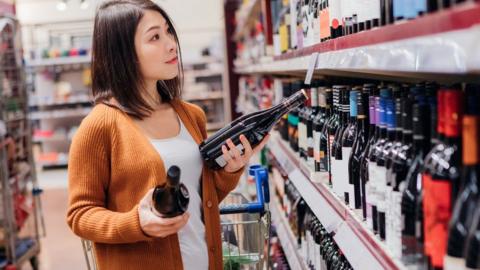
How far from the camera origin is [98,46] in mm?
2000

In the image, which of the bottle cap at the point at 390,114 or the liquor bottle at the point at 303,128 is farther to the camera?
the liquor bottle at the point at 303,128

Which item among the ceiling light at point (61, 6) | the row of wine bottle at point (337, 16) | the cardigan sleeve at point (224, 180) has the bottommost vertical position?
the cardigan sleeve at point (224, 180)

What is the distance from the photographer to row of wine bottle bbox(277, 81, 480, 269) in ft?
3.44

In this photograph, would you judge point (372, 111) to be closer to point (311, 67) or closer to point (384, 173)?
point (384, 173)

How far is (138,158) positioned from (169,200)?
0.88 feet

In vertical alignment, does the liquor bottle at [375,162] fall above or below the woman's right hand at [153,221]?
above

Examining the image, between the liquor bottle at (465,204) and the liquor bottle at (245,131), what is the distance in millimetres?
1059

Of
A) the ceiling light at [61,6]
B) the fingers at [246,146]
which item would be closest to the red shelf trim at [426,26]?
the fingers at [246,146]

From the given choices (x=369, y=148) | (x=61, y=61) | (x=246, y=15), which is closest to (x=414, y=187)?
(x=369, y=148)

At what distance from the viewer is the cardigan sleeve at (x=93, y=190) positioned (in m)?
1.80

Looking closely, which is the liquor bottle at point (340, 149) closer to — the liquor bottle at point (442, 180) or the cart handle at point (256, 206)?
the cart handle at point (256, 206)

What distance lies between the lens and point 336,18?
6.28 ft

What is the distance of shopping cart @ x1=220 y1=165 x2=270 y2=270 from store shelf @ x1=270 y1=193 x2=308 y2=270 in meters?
0.29

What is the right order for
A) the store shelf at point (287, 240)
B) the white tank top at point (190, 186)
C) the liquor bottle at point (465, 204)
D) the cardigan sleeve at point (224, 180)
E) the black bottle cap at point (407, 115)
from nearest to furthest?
the liquor bottle at point (465, 204) → the black bottle cap at point (407, 115) → the white tank top at point (190, 186) → the cardigan sleeve at point (224, 180) → the store shelf at point (287, 240)
